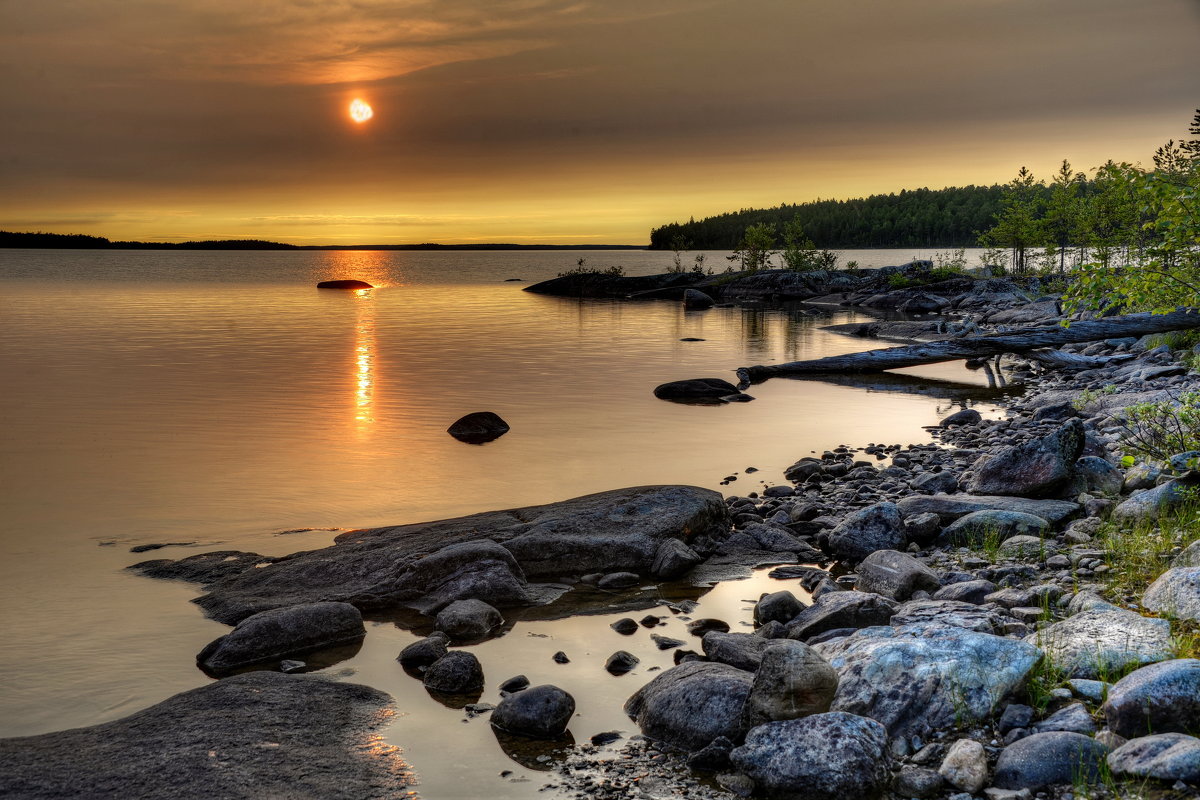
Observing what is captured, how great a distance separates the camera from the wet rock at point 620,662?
7500mm

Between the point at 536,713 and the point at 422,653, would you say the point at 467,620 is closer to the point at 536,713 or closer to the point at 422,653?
the point at 422,653

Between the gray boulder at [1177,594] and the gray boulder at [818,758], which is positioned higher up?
the gray boulder at [1177,594]

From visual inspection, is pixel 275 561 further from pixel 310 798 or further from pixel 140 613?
pixel 310 798

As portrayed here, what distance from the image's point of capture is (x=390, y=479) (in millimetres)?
15180

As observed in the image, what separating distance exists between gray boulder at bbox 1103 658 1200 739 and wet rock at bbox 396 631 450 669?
5.31 metres

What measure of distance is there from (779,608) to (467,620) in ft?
10.1

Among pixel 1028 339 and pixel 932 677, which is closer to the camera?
pixel 932 677

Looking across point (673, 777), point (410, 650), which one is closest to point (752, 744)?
point (673, 777)

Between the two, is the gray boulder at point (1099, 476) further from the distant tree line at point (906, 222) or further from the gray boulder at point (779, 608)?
the distant tree line at point (906, 222)

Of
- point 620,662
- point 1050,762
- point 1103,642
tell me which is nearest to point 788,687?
point 1050,762

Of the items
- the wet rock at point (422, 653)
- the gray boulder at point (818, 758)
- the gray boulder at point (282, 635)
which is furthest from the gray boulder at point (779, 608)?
the gray boulder at point (282, 635)

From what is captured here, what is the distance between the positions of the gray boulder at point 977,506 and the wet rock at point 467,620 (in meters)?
5.38

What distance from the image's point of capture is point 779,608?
8.33 m

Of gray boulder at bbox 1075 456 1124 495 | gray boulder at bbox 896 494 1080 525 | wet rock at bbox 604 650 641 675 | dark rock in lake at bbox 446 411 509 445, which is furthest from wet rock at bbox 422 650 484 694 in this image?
dark rock in lake at bbox 446 411 509 445
